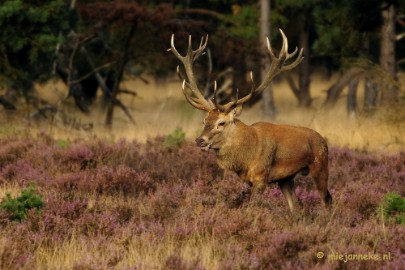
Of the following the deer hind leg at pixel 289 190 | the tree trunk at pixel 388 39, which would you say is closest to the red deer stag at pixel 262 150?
the deer hind leg at pixel 289 190

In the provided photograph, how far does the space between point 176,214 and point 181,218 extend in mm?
329

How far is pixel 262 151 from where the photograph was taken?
833 centimetres

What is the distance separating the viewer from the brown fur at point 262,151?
8312 mm

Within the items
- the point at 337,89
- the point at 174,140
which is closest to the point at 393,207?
the point at 174,140

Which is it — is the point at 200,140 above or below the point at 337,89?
above

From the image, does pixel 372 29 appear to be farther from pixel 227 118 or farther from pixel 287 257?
pixel 287 257

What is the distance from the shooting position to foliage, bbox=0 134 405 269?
644 cm

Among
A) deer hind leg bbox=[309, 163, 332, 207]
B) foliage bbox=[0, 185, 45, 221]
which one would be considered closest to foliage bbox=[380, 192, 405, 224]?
deer hind leg bbox=[309, 163, 332, 207]

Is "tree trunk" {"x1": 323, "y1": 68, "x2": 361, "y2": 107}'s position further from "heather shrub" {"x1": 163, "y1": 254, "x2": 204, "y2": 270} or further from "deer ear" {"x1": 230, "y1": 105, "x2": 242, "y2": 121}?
"heather shrub" {"x1": 163, "y1": 254, "x2": 204, "y2": 270}

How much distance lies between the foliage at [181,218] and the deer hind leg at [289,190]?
0.36 ft

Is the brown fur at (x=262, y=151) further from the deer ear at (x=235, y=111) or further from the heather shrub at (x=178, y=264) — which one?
the heather shrub at (x=178, y=264)

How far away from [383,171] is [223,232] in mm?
4638

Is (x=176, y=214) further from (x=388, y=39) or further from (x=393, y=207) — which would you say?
(x=388, y=39)

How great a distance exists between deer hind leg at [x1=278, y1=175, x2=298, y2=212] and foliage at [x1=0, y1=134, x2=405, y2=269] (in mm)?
111
